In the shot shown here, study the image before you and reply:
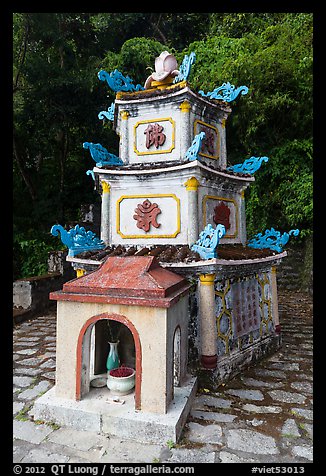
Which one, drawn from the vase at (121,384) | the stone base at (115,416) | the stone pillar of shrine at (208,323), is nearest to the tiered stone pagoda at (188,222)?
the stone pillar of shrine at (208,323)

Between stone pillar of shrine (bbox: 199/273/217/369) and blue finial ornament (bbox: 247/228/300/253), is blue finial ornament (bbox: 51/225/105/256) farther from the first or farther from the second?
blue finial ornament (bbox: 247/228/300/253)

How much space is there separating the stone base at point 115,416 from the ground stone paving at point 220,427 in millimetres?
100

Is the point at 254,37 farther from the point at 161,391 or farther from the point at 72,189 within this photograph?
the point at 161,391

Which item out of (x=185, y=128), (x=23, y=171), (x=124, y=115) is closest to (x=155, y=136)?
(x=185, y=128)

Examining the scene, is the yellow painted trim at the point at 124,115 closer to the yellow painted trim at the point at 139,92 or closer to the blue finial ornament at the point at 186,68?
the yellow painted trim at the point at 139,92

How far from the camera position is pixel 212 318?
612 centimetres

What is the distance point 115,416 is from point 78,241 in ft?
12.1

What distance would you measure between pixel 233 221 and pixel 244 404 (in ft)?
13.3

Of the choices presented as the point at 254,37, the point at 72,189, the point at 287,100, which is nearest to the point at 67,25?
the point at 72,189

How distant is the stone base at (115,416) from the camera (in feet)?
14.7

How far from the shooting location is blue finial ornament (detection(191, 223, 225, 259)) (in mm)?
5844

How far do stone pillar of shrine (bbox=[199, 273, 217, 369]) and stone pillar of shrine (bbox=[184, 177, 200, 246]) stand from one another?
0.91 m

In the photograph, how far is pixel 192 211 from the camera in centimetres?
667

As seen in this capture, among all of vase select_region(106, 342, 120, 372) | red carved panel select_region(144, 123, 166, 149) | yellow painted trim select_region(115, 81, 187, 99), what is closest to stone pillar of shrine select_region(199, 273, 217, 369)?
vase select_region(106, 342, 120, 372)
